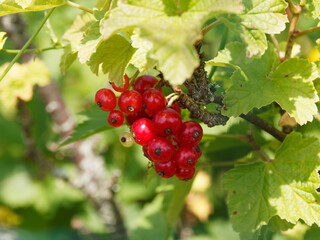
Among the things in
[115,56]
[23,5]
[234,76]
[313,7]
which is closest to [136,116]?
[115,56]

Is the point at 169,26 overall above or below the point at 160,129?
above

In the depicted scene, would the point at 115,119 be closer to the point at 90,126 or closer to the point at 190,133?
the point at 190,133

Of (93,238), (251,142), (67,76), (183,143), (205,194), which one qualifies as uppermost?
(183,143)

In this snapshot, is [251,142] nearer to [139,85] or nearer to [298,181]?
[298,181]

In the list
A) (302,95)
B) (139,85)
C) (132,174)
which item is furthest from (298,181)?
(132,174)

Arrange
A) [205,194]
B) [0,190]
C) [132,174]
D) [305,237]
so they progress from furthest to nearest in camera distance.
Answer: [0,190]
[132,174]
[205,194]
[305,237]

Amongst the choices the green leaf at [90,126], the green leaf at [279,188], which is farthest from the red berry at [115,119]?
the green leaf at [279,188]

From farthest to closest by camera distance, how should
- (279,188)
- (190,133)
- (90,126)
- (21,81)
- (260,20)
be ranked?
(21,81)
(90,126)
(279,188)
(190,133)
(260,20)

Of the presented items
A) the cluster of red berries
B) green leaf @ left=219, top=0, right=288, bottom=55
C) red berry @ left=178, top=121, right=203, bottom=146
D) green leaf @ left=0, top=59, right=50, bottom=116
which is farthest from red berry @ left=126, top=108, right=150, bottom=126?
green leaf @ left=0, top=59, right=50, bottom=116
